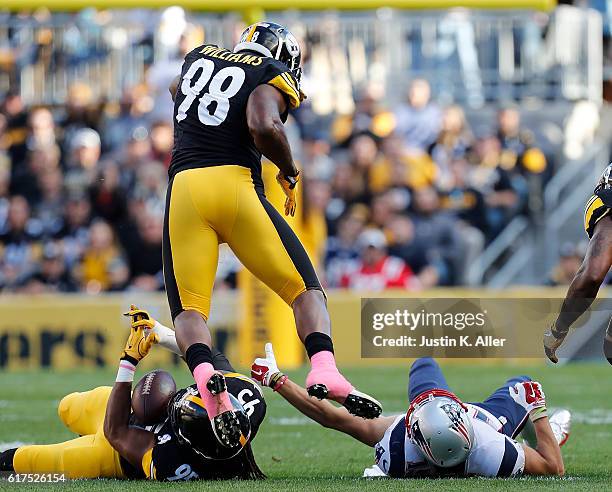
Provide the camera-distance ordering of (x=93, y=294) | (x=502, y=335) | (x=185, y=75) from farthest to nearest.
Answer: (x=93, y=294) → (x=502, y=335) → (x=185, y=75)

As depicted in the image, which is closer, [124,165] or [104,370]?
[104,370]

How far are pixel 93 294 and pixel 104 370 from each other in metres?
1.48

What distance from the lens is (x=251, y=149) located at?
6516 mm

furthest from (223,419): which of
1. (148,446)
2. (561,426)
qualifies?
(561,426)

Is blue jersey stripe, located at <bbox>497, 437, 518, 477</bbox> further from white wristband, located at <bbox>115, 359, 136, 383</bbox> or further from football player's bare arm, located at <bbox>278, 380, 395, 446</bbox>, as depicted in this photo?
white wristband, located at <bbox>115, 359, 136, 383</bbox>

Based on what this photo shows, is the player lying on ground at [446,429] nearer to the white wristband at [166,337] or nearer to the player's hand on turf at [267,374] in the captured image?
the player's hand on turf at [267,374]

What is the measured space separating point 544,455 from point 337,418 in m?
0.99

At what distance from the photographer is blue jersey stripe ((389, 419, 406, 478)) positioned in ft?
20.1

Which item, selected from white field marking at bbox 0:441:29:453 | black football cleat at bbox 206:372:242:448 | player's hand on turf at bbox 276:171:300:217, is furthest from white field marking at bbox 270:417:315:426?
black football cleat at bbox 206:372:242:448

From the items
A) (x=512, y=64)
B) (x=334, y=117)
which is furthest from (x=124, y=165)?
(x=512, y=64)

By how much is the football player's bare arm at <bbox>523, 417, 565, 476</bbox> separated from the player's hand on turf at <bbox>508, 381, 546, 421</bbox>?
5 centimetres

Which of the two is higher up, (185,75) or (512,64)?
(512,64)

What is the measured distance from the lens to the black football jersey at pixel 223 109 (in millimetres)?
6410

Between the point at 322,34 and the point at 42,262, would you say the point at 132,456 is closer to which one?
the point at 42,262
